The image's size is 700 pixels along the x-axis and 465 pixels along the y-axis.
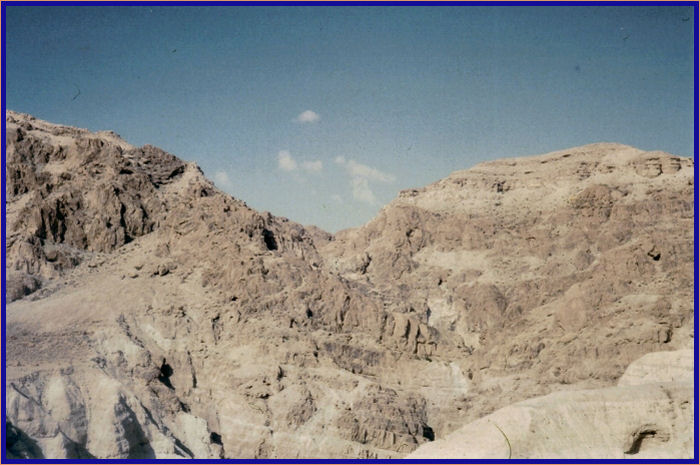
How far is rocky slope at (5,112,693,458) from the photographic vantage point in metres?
65.6

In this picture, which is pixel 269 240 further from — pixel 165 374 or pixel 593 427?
pixel 593 427

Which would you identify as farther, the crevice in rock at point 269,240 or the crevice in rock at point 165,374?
the crevice in rock at point 269,240

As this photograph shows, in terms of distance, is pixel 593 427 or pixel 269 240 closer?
pixel 593 427

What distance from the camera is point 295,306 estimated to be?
79.8 metres

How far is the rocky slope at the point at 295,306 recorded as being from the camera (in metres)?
65.6

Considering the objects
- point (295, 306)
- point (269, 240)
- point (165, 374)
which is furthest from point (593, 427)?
point (269, 240)

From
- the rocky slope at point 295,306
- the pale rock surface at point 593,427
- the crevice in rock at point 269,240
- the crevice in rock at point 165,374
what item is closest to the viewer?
the pale rock surface at point 593,427

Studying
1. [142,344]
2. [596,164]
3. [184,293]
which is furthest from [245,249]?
[596,164]

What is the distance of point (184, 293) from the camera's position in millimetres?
80000

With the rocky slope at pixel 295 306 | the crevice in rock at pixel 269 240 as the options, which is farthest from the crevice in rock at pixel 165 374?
the crevice in rock at pixel 269 240

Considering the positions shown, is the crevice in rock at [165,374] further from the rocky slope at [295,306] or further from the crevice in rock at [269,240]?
the crevice in rock at [269,240]

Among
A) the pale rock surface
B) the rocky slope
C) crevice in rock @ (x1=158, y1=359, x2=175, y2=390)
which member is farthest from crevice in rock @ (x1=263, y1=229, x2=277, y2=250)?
the pale rock surface

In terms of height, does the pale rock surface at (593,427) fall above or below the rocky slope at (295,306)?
below

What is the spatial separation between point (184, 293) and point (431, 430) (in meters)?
23.1
